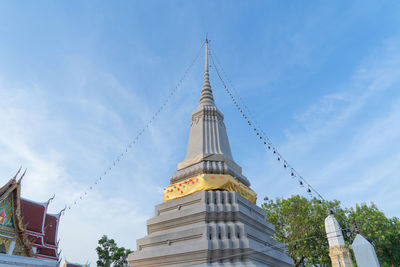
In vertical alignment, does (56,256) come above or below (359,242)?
above

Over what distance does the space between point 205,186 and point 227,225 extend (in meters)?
2.05

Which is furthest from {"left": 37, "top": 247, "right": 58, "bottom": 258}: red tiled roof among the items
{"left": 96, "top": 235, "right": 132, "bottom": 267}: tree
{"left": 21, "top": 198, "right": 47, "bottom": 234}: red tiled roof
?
{"left": 96, "top": 235, "right": 132, "bottom": 267}: tree

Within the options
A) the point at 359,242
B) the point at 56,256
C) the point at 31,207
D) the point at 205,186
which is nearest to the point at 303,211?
the point at 205,186

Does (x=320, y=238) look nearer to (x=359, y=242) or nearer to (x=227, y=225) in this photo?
(x=227, y=225)

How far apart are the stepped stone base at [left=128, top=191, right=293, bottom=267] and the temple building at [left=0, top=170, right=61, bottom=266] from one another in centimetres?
772

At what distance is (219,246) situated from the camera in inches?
395

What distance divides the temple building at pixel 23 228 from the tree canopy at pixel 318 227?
16315 millimetres

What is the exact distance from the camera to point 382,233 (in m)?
19.0

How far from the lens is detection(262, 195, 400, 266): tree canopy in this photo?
1883cm

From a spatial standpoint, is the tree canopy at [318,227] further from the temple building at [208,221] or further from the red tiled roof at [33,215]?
the red tiled roof at [33,215]

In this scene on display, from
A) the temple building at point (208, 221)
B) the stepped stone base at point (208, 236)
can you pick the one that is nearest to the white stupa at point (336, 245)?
the stepped stone base at point (208, 236)

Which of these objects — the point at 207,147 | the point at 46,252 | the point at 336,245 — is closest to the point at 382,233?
the point at 336,245

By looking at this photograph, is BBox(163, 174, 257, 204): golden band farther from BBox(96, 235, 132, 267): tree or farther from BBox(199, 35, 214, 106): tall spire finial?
BBox(96, 235, 132, 267): tree

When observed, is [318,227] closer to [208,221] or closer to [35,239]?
[208,221]
